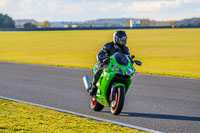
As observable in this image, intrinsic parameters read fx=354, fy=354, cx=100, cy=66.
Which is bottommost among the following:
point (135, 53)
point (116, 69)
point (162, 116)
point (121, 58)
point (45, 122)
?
point (135, 53)

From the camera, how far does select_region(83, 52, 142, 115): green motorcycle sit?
7.25m

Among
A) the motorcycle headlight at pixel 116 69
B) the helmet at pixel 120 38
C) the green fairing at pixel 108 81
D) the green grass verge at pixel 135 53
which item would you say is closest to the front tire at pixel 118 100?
the green fairing at pixel 108 81

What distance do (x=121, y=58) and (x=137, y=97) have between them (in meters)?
3.17

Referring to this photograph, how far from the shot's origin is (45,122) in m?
7.07

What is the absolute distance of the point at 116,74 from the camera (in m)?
7.32

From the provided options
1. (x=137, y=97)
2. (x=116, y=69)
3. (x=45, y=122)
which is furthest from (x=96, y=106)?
(x=137, y=97)

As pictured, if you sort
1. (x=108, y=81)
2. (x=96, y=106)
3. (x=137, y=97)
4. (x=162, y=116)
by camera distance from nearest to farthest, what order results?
(x=108, y=81) < (x=162, y=116) < (x=96, y=106) < (x=137, y=97)

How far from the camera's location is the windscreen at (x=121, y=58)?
24.0 feet

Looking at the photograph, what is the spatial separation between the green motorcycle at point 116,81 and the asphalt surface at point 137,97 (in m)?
0.38

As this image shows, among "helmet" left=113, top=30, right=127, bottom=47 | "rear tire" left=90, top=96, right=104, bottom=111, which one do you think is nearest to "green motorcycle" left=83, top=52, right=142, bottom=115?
"helmet" left=113, top=30, right=127, bottom=47

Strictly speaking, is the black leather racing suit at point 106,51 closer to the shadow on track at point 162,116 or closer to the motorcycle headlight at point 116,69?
the motorcycle headlight at point 116,69

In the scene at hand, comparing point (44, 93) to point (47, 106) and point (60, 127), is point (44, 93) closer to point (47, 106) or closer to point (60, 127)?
point (47, 106)

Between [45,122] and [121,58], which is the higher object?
[121,58]

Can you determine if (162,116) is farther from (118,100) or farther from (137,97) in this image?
(137,97)
